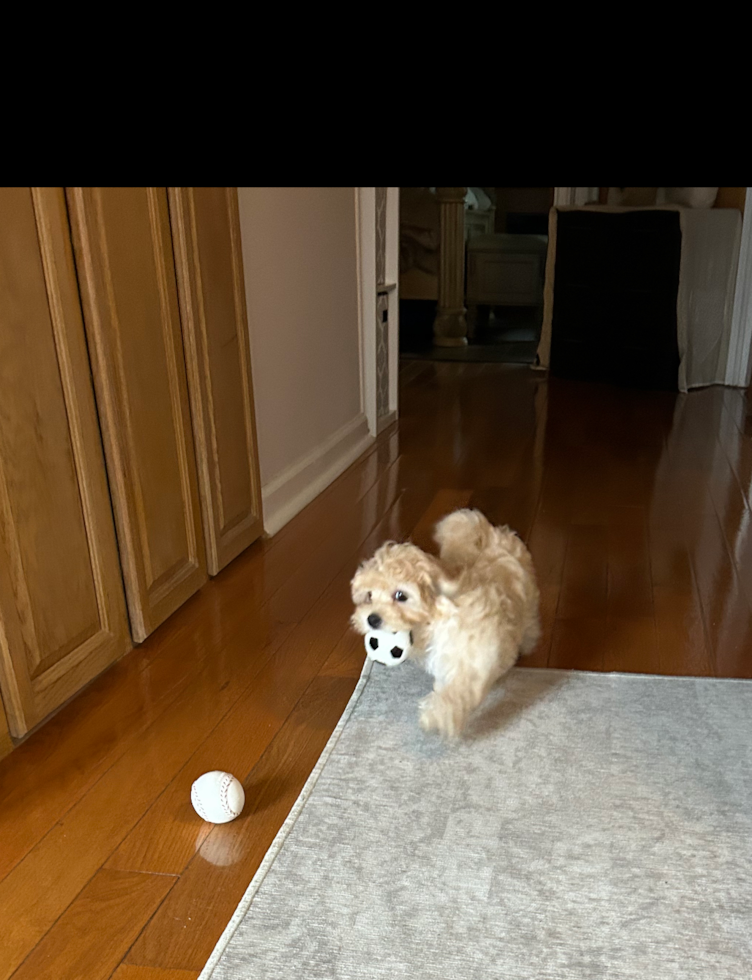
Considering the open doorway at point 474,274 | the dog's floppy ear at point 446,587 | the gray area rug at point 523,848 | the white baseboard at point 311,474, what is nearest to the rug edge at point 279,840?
the gray area rug at point 523,848

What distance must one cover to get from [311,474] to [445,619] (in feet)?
4.41

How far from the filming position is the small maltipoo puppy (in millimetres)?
1345

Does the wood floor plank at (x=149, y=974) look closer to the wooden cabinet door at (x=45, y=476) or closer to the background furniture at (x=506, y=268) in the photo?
the wooden cabinet door at (x=45, y=476)

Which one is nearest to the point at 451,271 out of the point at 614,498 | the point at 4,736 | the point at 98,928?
the point at 614,498

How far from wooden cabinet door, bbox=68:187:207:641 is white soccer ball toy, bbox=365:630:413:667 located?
571mm

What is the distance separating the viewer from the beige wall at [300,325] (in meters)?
2.28

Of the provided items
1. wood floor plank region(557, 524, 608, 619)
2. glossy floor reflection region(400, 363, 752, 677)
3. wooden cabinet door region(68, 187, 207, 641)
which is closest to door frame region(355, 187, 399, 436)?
glossy floor reflection region(400, 363, 752, 677)

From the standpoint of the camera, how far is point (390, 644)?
1.40 meters

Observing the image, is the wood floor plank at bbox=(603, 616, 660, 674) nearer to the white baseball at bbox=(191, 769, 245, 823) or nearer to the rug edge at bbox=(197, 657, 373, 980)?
the rug edge at bbox=(197, 657, 373, 980)

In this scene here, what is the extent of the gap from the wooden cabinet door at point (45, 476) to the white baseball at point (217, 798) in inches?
14.8

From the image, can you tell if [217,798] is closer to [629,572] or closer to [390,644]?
[390,644]

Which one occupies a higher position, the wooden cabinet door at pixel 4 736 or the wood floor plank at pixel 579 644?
the wooden cabinet door at pixel 4 736

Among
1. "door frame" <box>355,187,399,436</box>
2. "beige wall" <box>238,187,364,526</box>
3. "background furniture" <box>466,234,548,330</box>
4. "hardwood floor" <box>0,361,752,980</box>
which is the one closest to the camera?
"hardwood floor" <box>0,361,752,980</box>

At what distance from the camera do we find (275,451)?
95.9 inches
